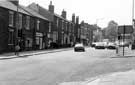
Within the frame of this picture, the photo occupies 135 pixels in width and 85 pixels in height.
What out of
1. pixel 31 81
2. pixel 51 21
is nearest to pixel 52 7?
pixel 51 21

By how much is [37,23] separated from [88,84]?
35.6 m

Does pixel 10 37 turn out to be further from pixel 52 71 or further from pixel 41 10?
pixel 41 10

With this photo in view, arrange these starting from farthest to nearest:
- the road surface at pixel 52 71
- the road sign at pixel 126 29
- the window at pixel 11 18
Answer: the window at pixel 11 18
the road sign at pixel 126 29
the road surface at pixel 52 71

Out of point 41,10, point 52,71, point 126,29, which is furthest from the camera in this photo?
point 41,10

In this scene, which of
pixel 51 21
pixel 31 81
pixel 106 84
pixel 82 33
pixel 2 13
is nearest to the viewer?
pixel 106 84

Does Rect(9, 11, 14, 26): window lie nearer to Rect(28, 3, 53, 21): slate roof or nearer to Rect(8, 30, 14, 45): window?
Rect(8, 30, 14, 45): window

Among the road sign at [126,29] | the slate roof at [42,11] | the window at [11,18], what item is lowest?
the road sign at [126,29]

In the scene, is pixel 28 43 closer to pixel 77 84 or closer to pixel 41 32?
pixel 41 32

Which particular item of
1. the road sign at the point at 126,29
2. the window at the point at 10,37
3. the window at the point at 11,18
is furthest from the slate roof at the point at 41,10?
the road sign at the point at 126,29

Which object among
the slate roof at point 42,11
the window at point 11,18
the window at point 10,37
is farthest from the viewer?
the slate roof at point 42,11

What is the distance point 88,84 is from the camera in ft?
31.7

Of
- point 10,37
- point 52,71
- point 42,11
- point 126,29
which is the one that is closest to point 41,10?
point 42,11

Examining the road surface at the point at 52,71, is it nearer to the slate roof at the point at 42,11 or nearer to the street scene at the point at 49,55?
the street scene at the point at 49,55

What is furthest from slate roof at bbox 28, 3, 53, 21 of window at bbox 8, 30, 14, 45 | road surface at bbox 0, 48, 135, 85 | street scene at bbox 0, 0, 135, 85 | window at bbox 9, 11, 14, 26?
road surface at bbox 0, 48, 135, 85
